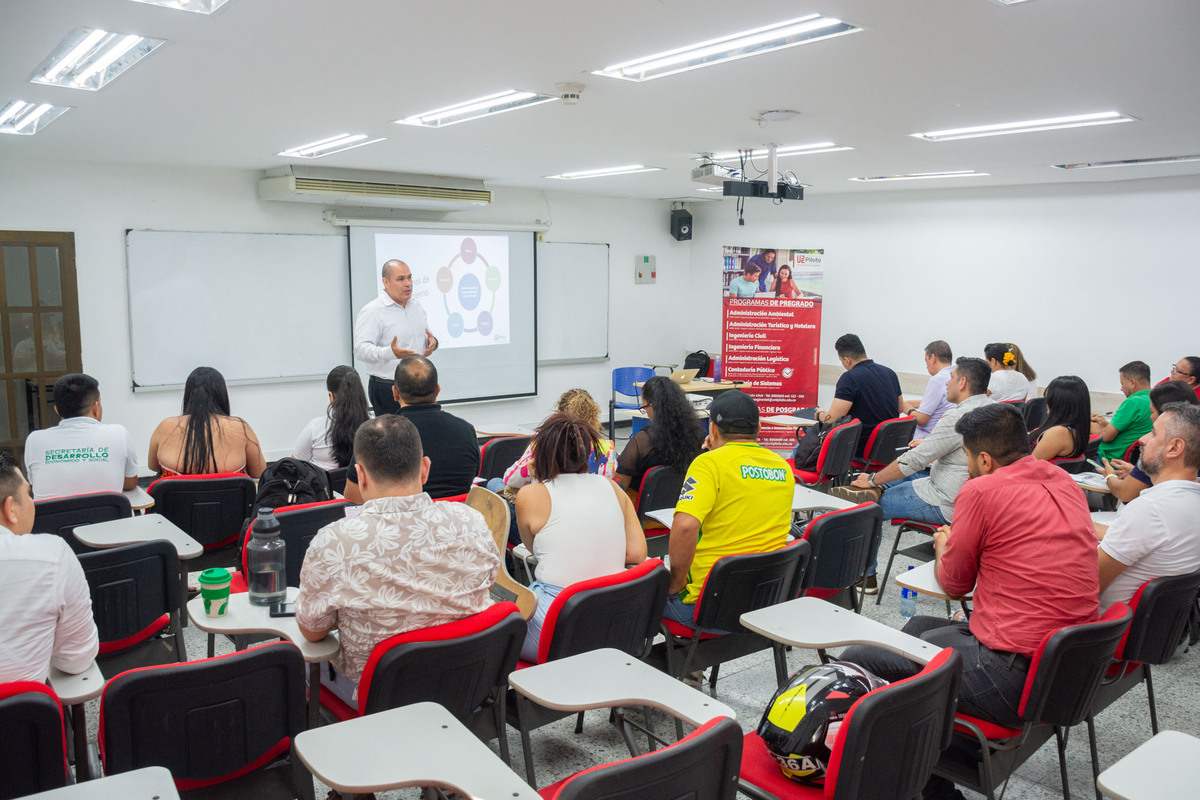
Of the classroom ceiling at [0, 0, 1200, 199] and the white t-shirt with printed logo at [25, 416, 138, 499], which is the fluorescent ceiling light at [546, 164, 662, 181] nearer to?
the classroom ceiling at [0, 0, 1200, 199]

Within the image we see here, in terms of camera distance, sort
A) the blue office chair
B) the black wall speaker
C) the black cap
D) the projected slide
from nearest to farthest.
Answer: the black cap < the projected slide < the blue office chair < the black wall speaker

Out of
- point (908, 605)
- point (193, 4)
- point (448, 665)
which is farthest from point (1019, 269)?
point (448, 665)

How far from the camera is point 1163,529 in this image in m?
2.69

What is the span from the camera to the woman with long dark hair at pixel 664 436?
14.7 feet

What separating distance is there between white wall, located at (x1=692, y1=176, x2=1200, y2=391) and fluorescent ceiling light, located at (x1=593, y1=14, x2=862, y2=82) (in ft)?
20.1

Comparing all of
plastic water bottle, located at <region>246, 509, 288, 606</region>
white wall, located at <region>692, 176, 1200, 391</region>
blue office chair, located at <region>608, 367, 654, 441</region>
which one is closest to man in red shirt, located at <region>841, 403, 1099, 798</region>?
plastic water bottle, located at <region>246, 509, 288, 606</region>

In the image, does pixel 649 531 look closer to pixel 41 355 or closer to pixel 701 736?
pixel 701 736

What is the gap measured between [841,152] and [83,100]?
4843 millimetres

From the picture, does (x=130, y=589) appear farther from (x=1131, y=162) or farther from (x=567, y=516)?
(x=1131, y=162)

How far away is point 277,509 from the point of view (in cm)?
339

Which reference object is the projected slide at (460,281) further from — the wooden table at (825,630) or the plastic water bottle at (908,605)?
the wooden table at (825,630)

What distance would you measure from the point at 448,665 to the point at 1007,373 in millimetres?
6402

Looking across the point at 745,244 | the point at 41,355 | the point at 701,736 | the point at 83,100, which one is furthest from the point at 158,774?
the point at 745,244

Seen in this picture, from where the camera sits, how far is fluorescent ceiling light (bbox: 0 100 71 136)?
4.80m
